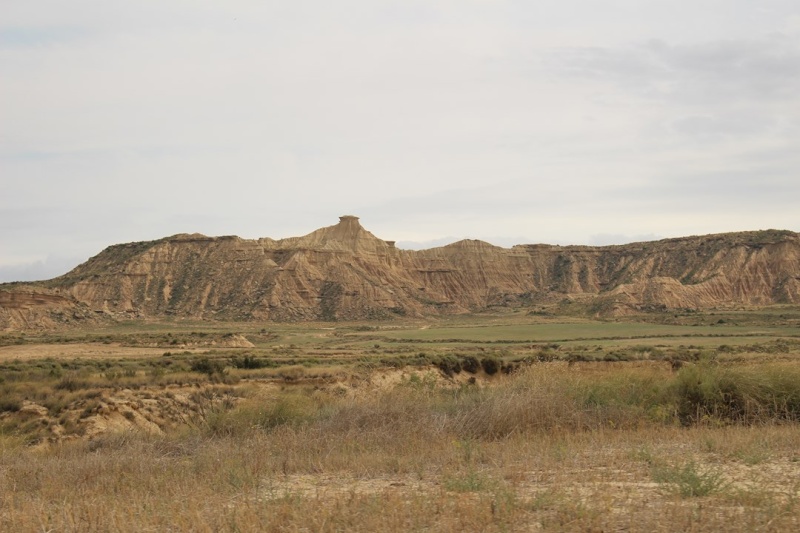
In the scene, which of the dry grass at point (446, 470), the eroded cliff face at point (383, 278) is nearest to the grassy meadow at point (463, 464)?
the dry grass at point (446, 470)

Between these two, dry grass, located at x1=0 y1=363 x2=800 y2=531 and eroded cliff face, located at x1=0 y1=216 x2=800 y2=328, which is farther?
eroded cliff face, located at x1=0 y1=216 x2=800 y2=328

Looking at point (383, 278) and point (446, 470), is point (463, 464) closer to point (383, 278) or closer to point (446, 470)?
point (446, 470)

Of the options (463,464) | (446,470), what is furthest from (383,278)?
(446,470)

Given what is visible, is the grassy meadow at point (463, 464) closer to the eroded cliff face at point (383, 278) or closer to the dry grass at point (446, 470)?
the dry grass at point (446, 470)

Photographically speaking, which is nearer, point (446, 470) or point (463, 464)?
point (446, 470)

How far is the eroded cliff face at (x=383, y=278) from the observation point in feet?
342

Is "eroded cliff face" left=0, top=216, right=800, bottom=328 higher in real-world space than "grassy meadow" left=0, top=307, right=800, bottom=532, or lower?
higher

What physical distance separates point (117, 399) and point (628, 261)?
123977 millimetres

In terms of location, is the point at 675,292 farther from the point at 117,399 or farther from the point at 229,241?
the point at 117,399

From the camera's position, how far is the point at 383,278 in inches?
4993

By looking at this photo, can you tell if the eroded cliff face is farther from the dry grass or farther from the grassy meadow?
the dry grass

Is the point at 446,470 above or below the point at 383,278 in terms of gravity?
below

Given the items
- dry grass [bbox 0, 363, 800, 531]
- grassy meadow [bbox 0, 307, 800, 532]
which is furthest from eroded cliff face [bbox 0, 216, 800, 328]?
dry grass [bbox 0, 363, 800, 531]

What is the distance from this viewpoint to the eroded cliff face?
104 m
